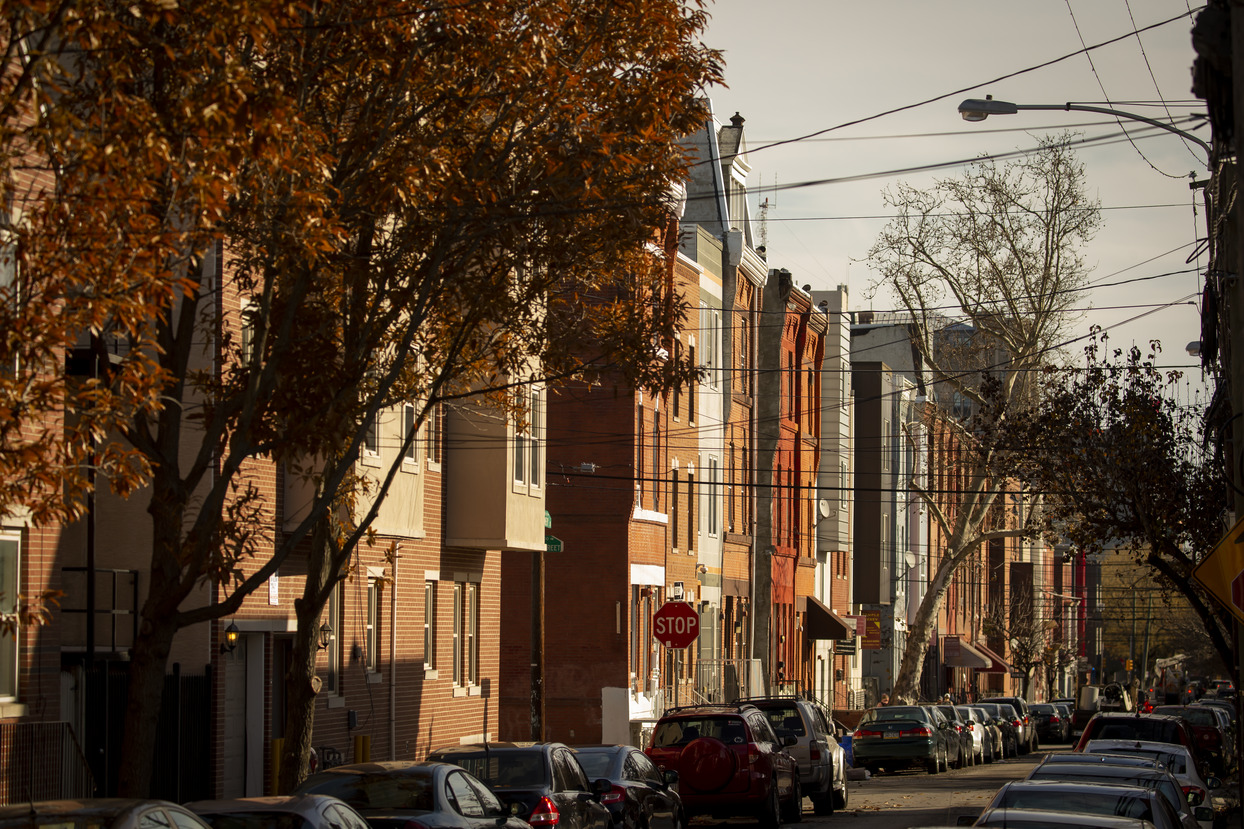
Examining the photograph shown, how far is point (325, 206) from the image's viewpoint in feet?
41.1

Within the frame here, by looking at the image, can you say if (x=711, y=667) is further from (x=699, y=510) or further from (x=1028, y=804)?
(x=1028, y=804)

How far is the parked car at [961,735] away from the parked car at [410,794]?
101 ft

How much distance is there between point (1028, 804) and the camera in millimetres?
10469

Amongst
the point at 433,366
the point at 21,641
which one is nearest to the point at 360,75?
the point at 433,366

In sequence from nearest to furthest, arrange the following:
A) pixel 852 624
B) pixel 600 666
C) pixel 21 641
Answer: pixel 21 641 → pixel 600 666 → pixel 852 624

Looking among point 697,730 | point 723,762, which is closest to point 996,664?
point 697,730

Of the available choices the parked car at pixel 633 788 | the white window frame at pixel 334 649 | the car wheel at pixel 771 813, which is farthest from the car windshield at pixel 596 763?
the white window frame at pixel 334 649

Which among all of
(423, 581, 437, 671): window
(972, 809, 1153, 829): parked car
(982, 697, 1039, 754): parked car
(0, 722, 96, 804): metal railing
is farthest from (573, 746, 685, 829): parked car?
(982, 697, 1039, 754): parked car

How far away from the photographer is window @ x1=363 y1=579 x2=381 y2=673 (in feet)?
87.0

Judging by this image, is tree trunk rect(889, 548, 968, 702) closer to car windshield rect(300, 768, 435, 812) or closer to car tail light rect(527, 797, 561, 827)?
car tail light rect(527, 797, 561, 827)

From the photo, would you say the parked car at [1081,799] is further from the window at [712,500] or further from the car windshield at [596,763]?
the window at [712,500]

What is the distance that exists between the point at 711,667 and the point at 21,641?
30.1 m

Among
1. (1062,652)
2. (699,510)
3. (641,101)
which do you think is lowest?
(1062,652)

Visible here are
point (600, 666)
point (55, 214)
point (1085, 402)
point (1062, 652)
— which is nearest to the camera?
point (55, 214)
